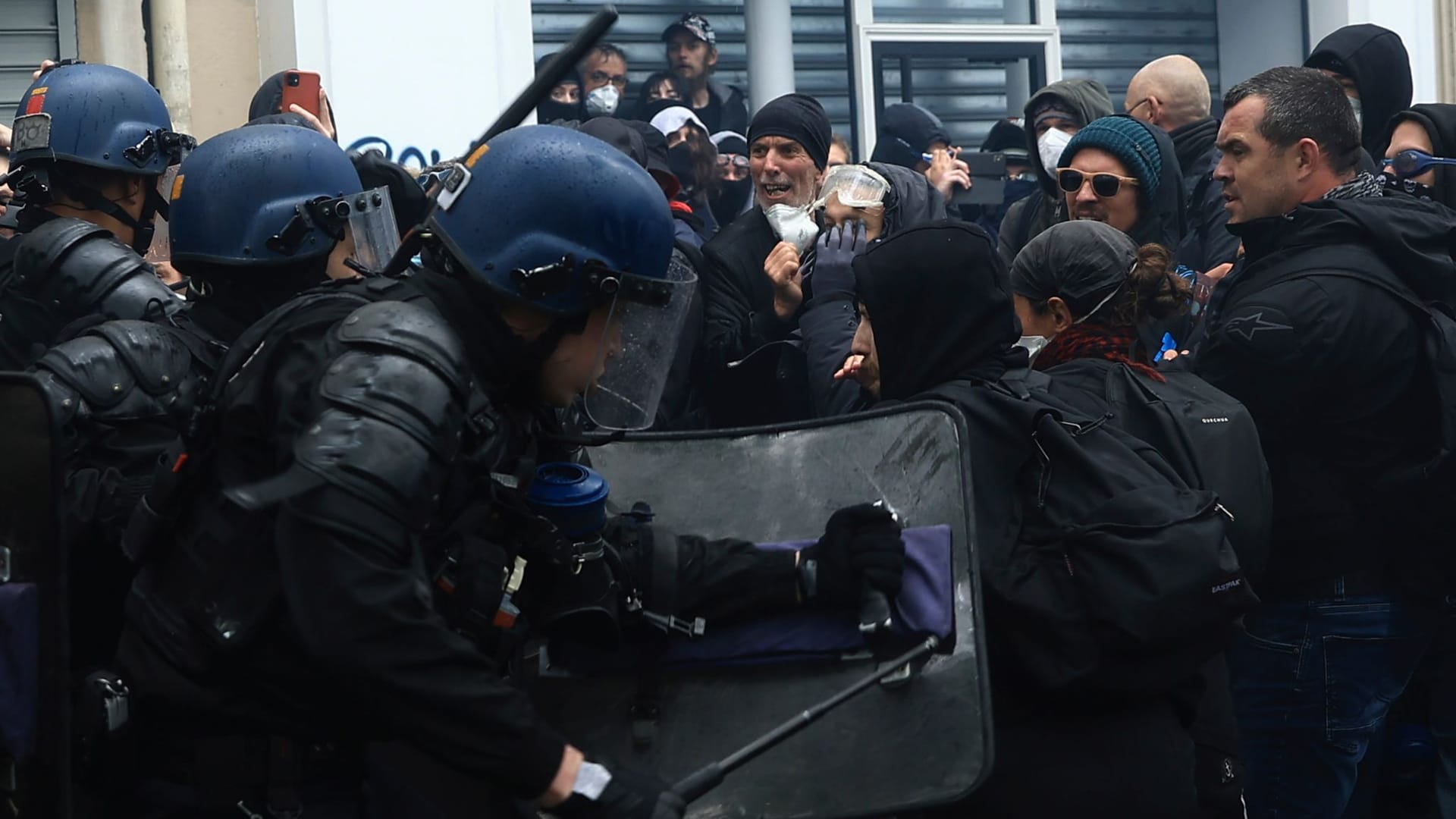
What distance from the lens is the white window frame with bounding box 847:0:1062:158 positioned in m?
9.24

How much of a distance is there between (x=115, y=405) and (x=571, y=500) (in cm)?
94

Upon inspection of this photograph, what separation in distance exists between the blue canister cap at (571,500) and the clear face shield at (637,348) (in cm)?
11

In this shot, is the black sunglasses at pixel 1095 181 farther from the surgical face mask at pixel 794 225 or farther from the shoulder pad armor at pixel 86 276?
the shoulder pad armor at pixel 86 276

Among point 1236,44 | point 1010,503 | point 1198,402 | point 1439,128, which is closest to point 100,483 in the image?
point 1010,503

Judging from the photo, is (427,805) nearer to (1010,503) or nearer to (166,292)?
(1010,503)

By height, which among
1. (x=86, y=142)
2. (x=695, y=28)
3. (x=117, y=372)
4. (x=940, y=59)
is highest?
(x=695, y=28)

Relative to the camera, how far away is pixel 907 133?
7.56 m

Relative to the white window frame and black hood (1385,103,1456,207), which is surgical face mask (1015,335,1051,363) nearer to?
black hood (1385,103,1456,207)

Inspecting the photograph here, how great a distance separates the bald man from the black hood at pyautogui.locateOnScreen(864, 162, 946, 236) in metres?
0.77

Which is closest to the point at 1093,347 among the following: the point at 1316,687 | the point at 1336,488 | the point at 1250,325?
the point at 1250,325

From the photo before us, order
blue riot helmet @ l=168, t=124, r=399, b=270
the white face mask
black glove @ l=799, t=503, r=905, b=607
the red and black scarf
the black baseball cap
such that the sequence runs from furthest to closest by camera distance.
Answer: the black baseball cap < the white face mask < the red and black scarf < blue riot helmet @ l=168, t=124, r=399, b=270 < black glove @ l=799, t=503, r=905, b=607

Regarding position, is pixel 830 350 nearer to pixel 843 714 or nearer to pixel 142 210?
pixel 843 714

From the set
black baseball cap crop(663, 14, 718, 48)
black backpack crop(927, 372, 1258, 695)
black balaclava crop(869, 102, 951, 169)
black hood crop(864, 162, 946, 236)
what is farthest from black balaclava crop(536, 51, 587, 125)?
black backpack crop(927, 372, 1258, 695)

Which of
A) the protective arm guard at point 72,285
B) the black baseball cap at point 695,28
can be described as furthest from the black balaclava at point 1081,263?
the black baseball cap at point 695,28
